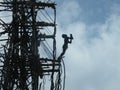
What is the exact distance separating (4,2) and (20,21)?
133 inches

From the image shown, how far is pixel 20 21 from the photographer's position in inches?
1603

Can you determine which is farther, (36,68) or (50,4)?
(50,4)

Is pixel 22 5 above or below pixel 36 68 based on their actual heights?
above

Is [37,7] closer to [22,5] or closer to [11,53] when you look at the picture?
[22,5]

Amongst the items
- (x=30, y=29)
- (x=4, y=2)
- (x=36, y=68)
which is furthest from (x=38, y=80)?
(x=4, y=2)

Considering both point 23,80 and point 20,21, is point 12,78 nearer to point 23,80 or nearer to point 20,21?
point 23,80

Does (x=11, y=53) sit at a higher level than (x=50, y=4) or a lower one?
lower

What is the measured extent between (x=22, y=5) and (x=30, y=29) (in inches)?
64.8

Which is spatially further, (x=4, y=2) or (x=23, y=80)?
(x=4, y=2)

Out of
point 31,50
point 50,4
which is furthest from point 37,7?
point 31,50

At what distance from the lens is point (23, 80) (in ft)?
132

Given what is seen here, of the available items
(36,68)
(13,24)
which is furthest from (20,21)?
(36,68)

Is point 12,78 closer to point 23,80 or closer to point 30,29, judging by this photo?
point 23,80

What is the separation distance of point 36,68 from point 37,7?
4.91 m
